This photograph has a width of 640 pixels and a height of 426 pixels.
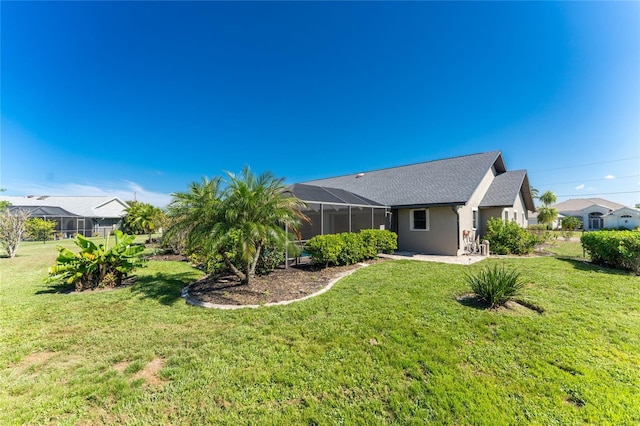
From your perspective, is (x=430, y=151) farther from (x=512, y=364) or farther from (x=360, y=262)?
(x=512, y=364)

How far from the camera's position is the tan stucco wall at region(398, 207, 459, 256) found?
12328 millimetres

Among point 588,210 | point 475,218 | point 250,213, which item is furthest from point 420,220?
Result: point 588,210

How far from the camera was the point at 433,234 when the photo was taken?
12906 mm

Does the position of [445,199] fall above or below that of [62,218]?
above

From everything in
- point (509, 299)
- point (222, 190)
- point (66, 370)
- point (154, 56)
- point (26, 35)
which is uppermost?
point (154, 56)

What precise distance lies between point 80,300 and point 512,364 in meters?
9.04

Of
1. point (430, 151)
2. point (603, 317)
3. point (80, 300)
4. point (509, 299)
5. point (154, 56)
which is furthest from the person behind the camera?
point (430, 151)

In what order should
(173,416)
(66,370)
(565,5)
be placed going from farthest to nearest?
(565,5), (66,370), (173,416)

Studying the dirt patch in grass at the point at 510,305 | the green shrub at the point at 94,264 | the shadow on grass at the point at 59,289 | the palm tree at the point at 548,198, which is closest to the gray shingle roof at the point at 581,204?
the palm tree at the point at 548,198

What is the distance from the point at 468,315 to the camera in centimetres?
475

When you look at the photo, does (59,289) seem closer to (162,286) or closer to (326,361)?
(162,286)

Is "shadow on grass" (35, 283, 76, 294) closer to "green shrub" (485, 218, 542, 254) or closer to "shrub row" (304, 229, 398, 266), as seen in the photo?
"shrub row" (304, 229, 398, 266)

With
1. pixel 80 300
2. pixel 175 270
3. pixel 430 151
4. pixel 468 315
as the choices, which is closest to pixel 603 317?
pixel 468 315

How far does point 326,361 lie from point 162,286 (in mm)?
6158
